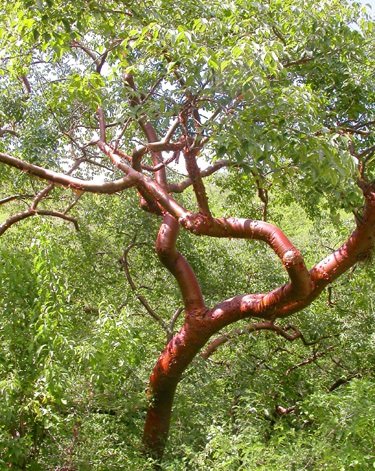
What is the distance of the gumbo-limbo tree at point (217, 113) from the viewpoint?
3.28 meters

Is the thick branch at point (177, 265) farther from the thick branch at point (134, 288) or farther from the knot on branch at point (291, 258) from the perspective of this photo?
the knot on branch at point (291, 258)

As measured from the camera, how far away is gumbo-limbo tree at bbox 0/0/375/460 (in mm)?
3283

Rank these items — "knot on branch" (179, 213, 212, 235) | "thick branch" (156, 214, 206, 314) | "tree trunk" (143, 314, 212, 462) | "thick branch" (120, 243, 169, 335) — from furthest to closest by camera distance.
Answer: "thick branch" (120, 243, 169, 335) < "thick branch" (156, 214, 206, 314) < "tree trunk" (143, 314, 212, 462) < "knot on branch" (179, 213, 212, 235)

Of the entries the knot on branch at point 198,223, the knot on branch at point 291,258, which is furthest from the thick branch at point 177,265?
the knot on branch at point 291,258

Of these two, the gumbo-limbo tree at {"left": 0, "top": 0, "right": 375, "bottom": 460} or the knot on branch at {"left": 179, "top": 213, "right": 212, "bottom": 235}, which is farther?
Answer: the knot on branch at {"left": 179, "top": 213, "right": 212, "bottom": 235}

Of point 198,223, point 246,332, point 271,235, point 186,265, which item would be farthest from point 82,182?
point 246,332

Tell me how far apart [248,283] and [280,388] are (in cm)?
148

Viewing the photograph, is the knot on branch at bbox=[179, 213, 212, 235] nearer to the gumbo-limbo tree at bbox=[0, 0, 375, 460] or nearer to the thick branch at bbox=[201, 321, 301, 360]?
the gumbo-limbo tree at bbox=[0, 0, 375, 460]

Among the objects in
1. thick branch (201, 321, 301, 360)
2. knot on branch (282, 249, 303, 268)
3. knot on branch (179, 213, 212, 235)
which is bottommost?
knot on branch (282, 249, 303, 268)

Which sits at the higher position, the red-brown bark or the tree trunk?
the red-brown bark

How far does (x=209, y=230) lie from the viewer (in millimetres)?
4090

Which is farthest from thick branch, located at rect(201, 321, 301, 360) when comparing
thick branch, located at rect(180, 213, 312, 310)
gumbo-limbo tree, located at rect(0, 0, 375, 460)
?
thick branch, located at rect(180, 213, 312, 310)

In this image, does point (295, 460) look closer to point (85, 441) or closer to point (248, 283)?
point (85, 441)

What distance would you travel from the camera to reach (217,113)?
3709mm
